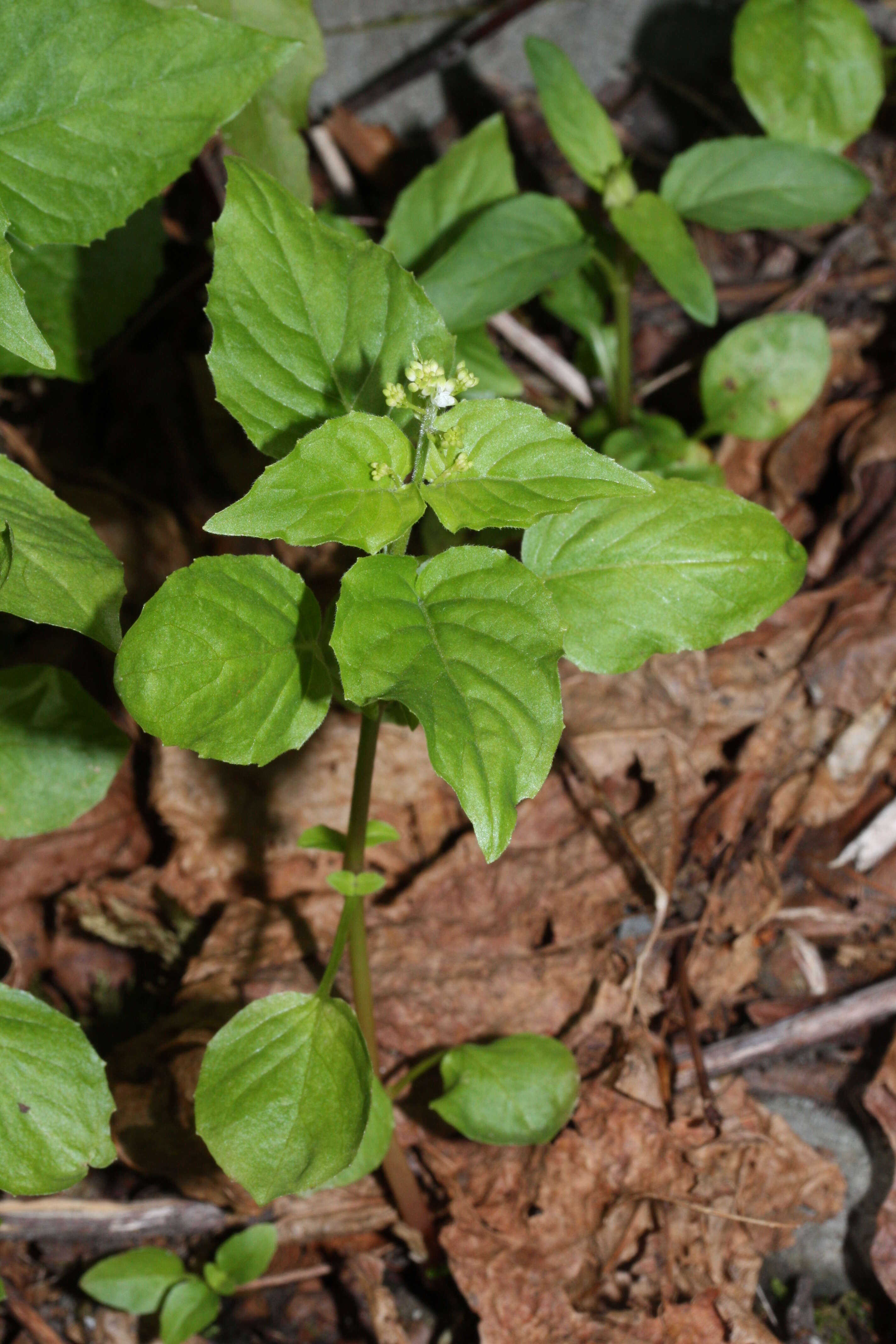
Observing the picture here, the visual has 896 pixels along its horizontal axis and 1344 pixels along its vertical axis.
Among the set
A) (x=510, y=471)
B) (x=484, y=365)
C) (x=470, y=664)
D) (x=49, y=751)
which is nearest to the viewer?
(x=470, y=664)

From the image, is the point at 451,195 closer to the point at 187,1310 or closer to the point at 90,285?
the point at 90,285

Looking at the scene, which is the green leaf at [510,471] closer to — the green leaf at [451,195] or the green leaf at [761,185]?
the green leaf at [761,185]

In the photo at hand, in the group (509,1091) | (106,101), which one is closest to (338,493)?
(106,101)

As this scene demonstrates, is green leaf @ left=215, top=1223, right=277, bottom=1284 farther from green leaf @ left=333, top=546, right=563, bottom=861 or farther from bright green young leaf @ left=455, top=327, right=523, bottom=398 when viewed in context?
bright green young leaf @ left=455, top=327, right=523, bottom=398

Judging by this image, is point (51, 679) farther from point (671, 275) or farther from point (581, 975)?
point (671, 275)

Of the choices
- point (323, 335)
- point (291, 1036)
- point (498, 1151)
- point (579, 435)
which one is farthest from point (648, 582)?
point (579, 435)

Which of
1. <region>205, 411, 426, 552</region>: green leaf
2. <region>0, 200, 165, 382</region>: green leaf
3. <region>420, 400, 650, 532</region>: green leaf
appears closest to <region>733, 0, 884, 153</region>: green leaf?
<region>0, 200, 165, 382</region>: green leaf

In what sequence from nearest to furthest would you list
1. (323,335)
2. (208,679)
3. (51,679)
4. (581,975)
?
1. (208,679)
2. (323,335)
3. (51,679)
4. (581,975)
